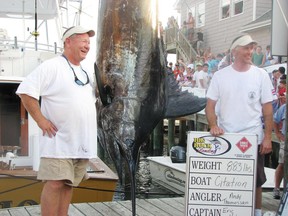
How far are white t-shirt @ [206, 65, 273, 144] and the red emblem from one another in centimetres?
9

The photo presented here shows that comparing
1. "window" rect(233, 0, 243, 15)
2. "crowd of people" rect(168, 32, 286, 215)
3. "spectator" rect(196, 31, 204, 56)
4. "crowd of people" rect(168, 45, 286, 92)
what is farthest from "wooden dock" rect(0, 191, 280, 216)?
"window" rect(233, 0, 243, 15)

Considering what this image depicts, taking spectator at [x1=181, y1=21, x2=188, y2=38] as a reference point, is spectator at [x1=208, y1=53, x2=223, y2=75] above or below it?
below

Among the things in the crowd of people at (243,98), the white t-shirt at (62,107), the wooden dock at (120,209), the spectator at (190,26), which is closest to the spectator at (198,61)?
the spectator at (190,26)

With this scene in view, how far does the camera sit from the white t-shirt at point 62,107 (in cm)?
226

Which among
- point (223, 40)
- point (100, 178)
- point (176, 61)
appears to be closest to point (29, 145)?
point (100, 178)

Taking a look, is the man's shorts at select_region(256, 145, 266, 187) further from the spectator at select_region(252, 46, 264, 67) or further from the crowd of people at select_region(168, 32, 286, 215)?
the spectator at select_region(252, 46, 264, 67)

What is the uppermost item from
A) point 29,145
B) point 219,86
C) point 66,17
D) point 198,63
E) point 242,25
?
point 66,17

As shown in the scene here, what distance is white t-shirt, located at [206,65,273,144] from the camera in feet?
8.58

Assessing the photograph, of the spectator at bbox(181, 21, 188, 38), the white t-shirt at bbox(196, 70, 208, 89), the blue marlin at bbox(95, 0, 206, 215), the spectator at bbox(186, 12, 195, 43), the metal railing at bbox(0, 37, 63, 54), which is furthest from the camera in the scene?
the metal railing at bbox(0, 37, 63, 54)

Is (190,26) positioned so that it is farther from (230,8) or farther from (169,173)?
(169,173)

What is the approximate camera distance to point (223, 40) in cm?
313

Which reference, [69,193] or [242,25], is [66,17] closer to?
[242,25]

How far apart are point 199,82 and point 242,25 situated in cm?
55

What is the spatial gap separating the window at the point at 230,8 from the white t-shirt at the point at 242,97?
2.29ft
